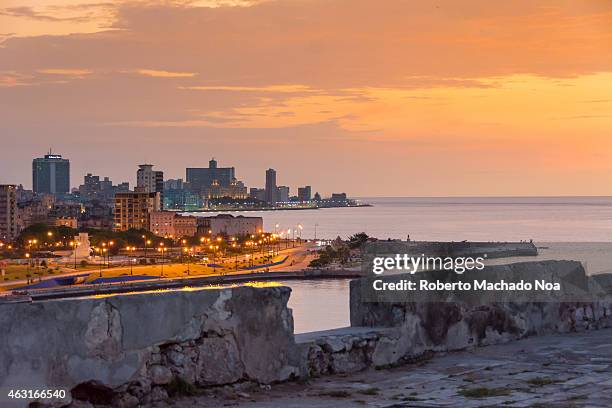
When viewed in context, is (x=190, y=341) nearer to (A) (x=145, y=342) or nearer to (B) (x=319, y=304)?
(A) (x=145, y=342)

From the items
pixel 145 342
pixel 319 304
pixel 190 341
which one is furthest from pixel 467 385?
pixel 319 304

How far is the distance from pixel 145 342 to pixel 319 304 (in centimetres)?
7322

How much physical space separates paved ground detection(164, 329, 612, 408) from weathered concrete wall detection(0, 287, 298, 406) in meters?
0.18

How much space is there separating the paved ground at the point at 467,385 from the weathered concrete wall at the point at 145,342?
0.58 ft

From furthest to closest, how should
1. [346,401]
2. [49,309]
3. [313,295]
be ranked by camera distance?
1. [313,295]
2. [346,401]
3. [49,309]

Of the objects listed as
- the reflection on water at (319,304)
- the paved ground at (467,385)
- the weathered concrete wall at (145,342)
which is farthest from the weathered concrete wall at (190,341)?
the reflection on water at (319,304)

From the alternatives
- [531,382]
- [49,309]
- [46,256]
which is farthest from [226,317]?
[46,256]

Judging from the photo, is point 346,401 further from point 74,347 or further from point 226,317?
point 74,347

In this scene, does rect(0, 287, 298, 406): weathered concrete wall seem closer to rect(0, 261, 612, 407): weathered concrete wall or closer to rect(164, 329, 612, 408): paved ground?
rect(0, 261, 612, 407): weathered concrete wall

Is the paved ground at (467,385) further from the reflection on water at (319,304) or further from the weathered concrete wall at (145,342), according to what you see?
the reflection on water at (319,304)

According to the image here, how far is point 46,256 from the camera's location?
138750 millimetres

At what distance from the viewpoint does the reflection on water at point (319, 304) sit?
5972 cm

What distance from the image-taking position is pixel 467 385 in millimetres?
6480

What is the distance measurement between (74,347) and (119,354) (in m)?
0.28
